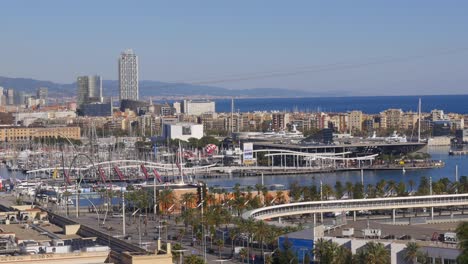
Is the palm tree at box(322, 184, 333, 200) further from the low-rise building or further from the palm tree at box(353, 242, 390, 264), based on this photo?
the low-rise building

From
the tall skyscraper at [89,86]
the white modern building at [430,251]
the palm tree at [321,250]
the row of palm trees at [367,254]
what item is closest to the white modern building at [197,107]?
the tall skyscraper at [89,86]

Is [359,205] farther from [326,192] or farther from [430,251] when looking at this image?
[430,251]

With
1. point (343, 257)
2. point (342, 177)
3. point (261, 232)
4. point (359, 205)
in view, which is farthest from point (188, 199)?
point (342, 177)

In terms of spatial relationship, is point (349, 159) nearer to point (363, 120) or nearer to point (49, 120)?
point (363, 120)

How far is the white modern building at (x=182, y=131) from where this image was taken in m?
61.5

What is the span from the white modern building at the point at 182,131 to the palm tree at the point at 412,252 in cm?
4569

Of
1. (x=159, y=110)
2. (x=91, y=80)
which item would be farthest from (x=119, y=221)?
(x=91, y=80)

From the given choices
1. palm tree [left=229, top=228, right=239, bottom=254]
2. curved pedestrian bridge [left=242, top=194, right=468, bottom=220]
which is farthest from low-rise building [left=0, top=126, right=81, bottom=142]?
palm tree [left=229, top=228, right=239, bottom=254]

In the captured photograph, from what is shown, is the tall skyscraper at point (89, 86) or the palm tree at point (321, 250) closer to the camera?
the palm tree at point (321, 250)

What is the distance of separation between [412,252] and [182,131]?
47176mm

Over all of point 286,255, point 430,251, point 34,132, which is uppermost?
point 430,251

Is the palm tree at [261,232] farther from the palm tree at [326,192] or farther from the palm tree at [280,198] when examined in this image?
the palm tree at [326,192]

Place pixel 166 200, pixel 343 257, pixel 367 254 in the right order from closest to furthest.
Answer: pixel 367 254 → pixel 343 257 → pixel 166 200

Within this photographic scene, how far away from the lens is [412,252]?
50.1 ft
